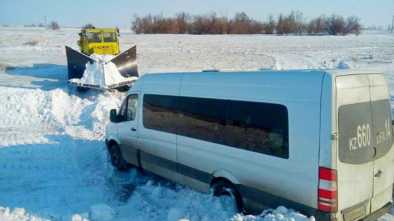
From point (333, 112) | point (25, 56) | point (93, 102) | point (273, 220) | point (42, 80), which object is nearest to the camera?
point (333, 112)

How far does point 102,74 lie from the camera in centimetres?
1477

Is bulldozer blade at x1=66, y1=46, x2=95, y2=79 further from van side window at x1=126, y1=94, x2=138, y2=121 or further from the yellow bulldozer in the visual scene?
van side window at x1=126, y1=94, x2=138, y2=121

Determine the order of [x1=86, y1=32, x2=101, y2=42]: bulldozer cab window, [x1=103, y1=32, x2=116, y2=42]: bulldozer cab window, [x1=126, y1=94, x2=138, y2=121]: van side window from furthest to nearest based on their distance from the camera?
[x1=103, y1=32, x2=116, y2=42]: bulldozer cab window < [x1=86, y1=32, x2=101, y2=42]: bulldozer cab window < [x1=126, y1=94, x2=138, y2=121]: van side window

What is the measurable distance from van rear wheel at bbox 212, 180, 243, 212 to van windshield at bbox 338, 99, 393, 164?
1720 millimetres

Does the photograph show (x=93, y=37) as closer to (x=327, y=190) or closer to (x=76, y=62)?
(x=76, y=62)

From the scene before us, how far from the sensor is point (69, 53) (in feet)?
53.4

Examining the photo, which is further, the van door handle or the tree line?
the tree line

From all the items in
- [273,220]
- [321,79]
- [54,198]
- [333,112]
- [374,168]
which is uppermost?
[321,79]

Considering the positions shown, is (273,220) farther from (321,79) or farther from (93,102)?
(93,102)

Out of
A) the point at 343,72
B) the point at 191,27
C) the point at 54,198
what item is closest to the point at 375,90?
the point at 343,72

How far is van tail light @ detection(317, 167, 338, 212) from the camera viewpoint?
3.98 metres

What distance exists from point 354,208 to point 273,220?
3.14 ft

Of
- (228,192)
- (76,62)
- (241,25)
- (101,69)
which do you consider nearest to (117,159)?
(228,192)

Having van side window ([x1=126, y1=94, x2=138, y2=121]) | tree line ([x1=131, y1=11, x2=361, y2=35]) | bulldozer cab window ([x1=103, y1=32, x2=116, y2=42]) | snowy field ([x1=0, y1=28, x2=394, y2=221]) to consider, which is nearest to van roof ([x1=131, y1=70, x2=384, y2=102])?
van side window ([x1=126, y1=94, x2=138, y2=121])
